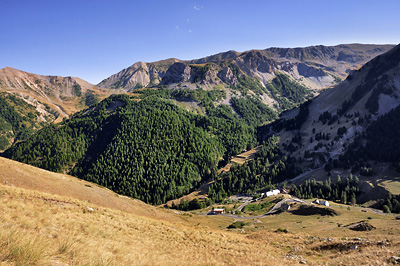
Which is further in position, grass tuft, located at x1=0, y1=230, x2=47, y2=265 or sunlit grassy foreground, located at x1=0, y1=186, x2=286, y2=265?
sunlit grassy foreground, located at x1=0, y1=186, x2=286, y2=265

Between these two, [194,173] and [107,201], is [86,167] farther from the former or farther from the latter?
[107,201]

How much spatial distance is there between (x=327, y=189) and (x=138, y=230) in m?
122

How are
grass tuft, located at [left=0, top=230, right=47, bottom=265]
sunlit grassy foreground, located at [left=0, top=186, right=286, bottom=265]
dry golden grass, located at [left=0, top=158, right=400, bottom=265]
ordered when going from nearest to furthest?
grass tuft, located at [left=0, top=230, right=47, bottom=265] → sunlit grassy foreground, located at [left=0, top=186, right=286, bottom=265] → dry golden grass, located at [left=0, top=158, right=400, bottom=265]

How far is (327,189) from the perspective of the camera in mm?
118062

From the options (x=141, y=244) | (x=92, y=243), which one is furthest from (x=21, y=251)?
(x=141, y=244)

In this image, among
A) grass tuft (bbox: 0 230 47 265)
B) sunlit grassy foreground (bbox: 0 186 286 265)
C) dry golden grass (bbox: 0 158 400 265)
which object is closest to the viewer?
grass tuft (bbox: 0 230 47 265)

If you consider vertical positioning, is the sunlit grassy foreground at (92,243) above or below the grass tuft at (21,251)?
below

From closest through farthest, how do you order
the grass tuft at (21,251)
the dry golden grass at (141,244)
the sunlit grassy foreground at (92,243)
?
1. the grass tuft at (21,251)
2. the sunlit grassy foreground at (92,243)
3. the dry golden grass at (141,244)

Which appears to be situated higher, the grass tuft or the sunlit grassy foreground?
the grass tuft

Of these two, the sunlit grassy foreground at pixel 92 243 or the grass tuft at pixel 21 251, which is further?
the sunlit grassy foreground at pixel 92 243

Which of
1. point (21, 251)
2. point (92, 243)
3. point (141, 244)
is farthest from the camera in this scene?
point (141, 244)

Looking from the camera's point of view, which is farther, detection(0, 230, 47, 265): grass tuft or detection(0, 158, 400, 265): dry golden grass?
detection(0, 158, 400, 265): dry golden grass

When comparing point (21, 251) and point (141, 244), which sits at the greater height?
point (21, 251)

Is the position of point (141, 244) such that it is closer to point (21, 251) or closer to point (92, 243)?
point (92, 243)
